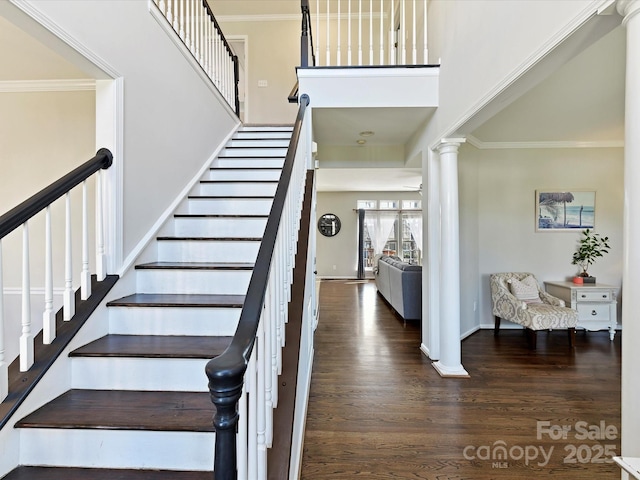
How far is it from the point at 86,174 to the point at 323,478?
6.85 ft

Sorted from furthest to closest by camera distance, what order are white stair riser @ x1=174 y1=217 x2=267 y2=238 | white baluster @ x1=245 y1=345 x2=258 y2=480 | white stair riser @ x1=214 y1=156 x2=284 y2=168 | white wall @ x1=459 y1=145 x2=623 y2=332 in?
white wall @ x1=459 y1=145 x2=623 y2=332 < white stair riser @ x1=214 y1=156 x2=284 y2=168 < white stair riser @ x1=174 y1=217 x2=267 y2=238 < white baluster @ x1=245 y1=345 x2=258 y2=480

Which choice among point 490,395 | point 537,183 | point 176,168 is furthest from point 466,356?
point 176,168

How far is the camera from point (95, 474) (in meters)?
1.29

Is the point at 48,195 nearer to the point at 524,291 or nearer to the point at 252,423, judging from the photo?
the point at 252,423

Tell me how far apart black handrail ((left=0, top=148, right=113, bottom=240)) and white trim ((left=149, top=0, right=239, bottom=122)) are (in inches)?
47.5

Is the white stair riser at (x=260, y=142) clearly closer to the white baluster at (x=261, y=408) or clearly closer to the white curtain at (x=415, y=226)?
the white baluster at (x=261, y=408)

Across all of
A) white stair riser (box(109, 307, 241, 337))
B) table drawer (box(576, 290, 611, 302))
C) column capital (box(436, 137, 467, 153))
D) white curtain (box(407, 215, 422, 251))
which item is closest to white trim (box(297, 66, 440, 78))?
column capital (box(436, 137, 467, 153))

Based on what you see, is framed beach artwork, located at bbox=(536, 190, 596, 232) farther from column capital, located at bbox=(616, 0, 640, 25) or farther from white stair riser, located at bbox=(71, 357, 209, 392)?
white stair riser, located at bbox=(71, 357, 209, 392)

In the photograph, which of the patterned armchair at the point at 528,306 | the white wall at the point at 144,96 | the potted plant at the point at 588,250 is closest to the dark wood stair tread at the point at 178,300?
the white wall at the point at 144,96

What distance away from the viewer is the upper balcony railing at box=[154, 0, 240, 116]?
2852 millimetres

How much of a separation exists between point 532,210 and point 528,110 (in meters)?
1.87

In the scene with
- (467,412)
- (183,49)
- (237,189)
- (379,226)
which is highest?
(183,49)

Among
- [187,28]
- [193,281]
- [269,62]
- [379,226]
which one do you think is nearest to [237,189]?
[193,281]

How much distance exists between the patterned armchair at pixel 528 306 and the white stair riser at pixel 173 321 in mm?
3557
